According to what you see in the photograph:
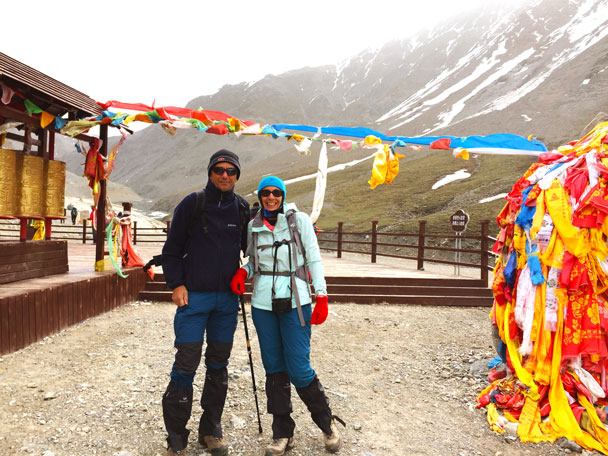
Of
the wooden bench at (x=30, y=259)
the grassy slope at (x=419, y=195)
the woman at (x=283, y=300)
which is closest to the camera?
the woman at (x=283, y=300)

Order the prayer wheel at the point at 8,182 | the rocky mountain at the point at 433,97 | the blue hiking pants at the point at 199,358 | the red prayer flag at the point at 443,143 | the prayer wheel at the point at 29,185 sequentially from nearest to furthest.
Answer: the blue hiking pants at the point at 199,358 < the red prayer flag at the point at 443,143 < the prayer wheel at the point at 8,182 < the prayer wheel at the point at 29,185 < the rocky mountain at the point at 433,97

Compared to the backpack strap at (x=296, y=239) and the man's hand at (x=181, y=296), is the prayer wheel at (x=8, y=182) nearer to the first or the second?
the man's hand at (x=181, y=296)

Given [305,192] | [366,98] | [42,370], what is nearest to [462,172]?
[305,192]

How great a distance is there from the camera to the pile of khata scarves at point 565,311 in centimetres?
348

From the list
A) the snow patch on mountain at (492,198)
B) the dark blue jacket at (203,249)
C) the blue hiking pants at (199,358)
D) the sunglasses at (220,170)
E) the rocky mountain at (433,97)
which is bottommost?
the blue hiking pants at (199,358)

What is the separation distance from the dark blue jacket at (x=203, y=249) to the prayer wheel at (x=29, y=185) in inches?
166

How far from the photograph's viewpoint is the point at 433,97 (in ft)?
374

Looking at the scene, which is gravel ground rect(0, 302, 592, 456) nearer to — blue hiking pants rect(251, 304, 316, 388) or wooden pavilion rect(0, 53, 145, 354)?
wooden pavilion rect(0, 53, 145, 354)

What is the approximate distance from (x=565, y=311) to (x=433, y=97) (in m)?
120

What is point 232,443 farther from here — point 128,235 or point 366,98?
point 366,98

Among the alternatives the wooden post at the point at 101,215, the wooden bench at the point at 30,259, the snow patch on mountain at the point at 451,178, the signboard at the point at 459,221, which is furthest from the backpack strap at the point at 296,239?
the snow patch on mountain at the point at 451,178

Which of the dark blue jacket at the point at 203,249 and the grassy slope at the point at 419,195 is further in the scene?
the grassy slope at the point at 419,195

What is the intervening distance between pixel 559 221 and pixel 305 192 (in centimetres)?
4716

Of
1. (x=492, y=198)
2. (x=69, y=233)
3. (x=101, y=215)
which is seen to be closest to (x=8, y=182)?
(x=101, y=215)
